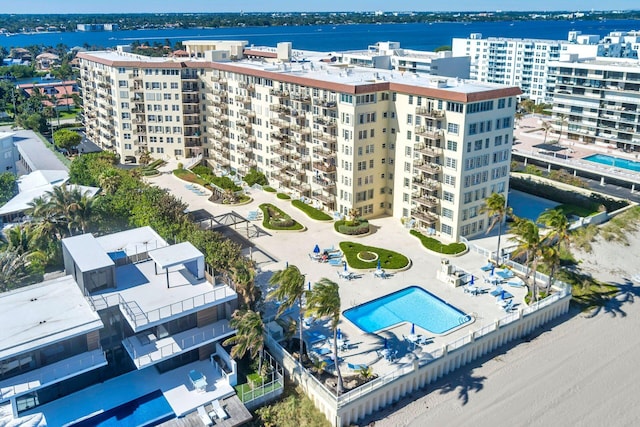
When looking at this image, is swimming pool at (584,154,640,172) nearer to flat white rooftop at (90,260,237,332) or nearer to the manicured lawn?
the manicured lawn

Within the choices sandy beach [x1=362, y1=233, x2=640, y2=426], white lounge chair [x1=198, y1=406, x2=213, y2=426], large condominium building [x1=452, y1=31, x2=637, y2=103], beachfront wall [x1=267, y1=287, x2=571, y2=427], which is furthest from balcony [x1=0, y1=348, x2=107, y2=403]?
large condominium building [x1=452, y1=31, x2=637, y2=103]

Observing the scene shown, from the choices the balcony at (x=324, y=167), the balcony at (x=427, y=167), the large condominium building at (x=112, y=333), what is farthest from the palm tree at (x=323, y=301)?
the balcony at (x=324, y=167)

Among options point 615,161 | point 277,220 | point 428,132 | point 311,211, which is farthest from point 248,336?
point 615,161

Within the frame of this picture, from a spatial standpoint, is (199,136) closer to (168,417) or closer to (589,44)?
(168,417)

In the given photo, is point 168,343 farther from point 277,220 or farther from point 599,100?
point 599,100

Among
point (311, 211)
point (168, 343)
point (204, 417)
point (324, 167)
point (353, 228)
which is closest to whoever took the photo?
point (204, 417)

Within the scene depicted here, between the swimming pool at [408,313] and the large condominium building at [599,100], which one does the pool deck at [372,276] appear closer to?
the swimming pool at [408,313]

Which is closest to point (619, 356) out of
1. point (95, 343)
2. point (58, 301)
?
point (95, 343)
